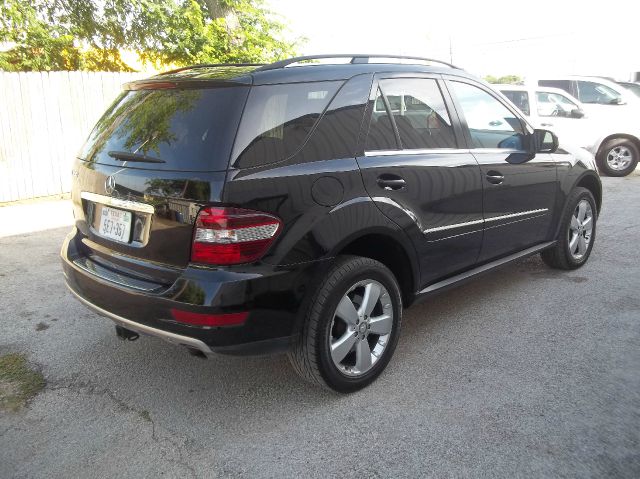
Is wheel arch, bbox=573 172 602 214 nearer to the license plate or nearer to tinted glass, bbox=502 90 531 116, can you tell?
the license plate

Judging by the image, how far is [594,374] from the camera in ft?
10.3

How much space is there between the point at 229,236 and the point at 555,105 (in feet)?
30.3

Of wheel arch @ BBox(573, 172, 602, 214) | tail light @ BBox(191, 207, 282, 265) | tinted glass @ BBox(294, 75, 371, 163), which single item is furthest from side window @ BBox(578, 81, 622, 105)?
tail light @ BBox(191, 207, 282, 265)

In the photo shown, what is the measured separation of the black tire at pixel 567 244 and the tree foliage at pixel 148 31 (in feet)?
26.1

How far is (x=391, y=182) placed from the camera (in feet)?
10.0

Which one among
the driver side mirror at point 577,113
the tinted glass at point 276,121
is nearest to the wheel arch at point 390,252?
the tinted glass at point 276,121

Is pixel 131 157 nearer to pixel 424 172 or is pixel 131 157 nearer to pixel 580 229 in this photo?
pixel 424 172

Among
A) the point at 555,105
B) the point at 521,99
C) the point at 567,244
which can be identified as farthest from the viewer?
the point at 555,105

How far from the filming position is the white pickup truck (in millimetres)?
9898

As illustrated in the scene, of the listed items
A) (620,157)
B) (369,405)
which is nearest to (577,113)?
(620,157)

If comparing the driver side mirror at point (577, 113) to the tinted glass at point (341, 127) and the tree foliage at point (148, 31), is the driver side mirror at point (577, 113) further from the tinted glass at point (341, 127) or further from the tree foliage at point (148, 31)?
the tinted glass at point (341, 127)

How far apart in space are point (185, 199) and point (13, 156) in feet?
23.7

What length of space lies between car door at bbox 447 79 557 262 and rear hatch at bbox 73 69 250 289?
68.9 inches

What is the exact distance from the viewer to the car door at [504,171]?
376 cm
